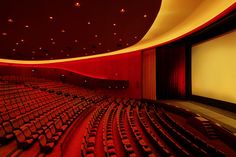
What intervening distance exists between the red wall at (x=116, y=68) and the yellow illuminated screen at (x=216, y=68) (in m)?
2.22

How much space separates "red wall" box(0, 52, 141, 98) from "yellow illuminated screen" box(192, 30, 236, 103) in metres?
2.22

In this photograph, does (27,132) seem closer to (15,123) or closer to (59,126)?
(15,123)

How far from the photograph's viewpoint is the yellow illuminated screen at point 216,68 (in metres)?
3.67

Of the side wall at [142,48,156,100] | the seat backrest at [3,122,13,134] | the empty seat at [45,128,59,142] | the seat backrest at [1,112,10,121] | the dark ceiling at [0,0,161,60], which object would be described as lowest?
the empty seat at [45,128,59,142]

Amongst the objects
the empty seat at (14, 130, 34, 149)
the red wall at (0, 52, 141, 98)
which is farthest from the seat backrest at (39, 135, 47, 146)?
the red wall at (0, 52, 141, 98)

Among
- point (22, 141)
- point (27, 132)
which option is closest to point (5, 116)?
point (27, 132)

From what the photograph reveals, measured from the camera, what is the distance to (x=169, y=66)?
5926 millimetres

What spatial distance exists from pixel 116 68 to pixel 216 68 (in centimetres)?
407

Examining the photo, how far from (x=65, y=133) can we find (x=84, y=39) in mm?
2533

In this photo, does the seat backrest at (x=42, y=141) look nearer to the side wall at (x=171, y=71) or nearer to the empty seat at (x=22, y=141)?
the empty seat at (x=22, y=141)

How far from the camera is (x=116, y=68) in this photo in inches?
303

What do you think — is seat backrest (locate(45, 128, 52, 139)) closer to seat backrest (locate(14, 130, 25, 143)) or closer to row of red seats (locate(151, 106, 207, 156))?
seat backrest (locate(14, 130, 25, 143))

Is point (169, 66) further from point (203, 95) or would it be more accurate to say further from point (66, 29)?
point (66, 29)

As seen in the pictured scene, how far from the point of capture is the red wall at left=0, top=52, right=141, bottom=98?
278 inches
